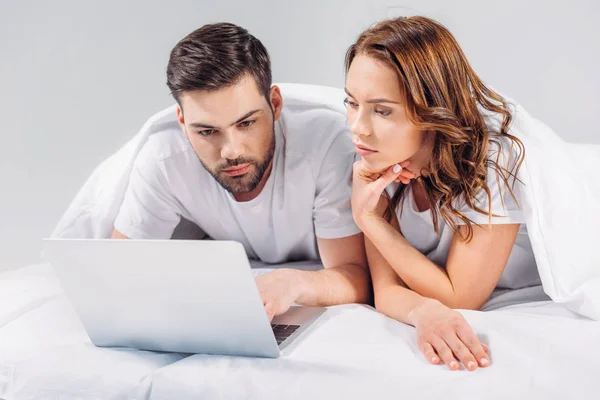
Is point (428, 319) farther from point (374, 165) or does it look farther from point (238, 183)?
point (238, 183)

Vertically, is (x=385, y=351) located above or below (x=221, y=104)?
below

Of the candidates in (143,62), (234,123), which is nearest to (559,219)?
(234,123)

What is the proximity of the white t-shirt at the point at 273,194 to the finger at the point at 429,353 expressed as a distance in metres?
0.56

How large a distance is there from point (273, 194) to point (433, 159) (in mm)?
492

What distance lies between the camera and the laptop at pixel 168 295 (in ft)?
4.24

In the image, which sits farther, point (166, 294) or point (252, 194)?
point (252, 194)

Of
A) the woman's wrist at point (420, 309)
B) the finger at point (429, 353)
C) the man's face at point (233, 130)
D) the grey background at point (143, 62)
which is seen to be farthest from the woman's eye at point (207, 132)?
the grey background at point (143, 62)

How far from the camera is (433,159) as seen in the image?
167 centimetres

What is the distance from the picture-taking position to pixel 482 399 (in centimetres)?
121

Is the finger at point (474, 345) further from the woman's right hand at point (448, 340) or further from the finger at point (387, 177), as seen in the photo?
the finger at point (387, 177)

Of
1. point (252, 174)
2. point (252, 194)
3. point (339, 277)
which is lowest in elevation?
point (339, 277)

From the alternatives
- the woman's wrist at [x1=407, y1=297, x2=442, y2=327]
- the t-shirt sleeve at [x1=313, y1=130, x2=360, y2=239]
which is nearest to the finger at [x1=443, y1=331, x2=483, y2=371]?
the woman's wrist at [x1=407, y1=297, x2=442, y2=327]

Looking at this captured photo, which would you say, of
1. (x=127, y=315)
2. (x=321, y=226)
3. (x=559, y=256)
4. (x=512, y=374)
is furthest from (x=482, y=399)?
(x=321, y=226)

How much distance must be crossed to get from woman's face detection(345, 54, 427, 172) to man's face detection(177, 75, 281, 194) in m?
0.25
